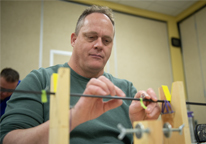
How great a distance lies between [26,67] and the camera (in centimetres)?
239

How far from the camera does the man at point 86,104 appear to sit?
2.15 ft

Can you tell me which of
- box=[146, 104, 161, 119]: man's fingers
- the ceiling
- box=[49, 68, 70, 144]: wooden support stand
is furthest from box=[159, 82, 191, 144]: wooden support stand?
the ceiling

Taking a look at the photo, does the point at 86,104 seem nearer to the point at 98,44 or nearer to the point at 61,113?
the point at 61,113

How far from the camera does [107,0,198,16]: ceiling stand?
3123 mm

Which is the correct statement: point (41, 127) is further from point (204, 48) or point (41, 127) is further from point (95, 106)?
point (204, 48)

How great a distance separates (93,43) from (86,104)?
0.52 meters

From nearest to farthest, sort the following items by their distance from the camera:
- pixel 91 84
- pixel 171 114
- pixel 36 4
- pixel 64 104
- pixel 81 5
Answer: pixel 64 104
pixel 91 84
pixel 171 114
pixel 36 4
pixel 81 5

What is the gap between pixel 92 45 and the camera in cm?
105

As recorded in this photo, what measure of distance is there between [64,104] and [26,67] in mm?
2089

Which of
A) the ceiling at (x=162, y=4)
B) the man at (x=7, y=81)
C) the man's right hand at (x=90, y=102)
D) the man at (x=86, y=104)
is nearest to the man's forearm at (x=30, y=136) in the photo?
the man at (x=86, y=104)

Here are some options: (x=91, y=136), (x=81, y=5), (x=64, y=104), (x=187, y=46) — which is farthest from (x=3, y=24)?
(x=187, y=46)

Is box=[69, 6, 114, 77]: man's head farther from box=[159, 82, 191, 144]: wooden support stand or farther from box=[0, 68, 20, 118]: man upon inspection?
box=[0, 68, 20, 118]: man

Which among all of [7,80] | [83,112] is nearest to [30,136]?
[83,112]

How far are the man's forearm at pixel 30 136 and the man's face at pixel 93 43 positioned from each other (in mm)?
462
